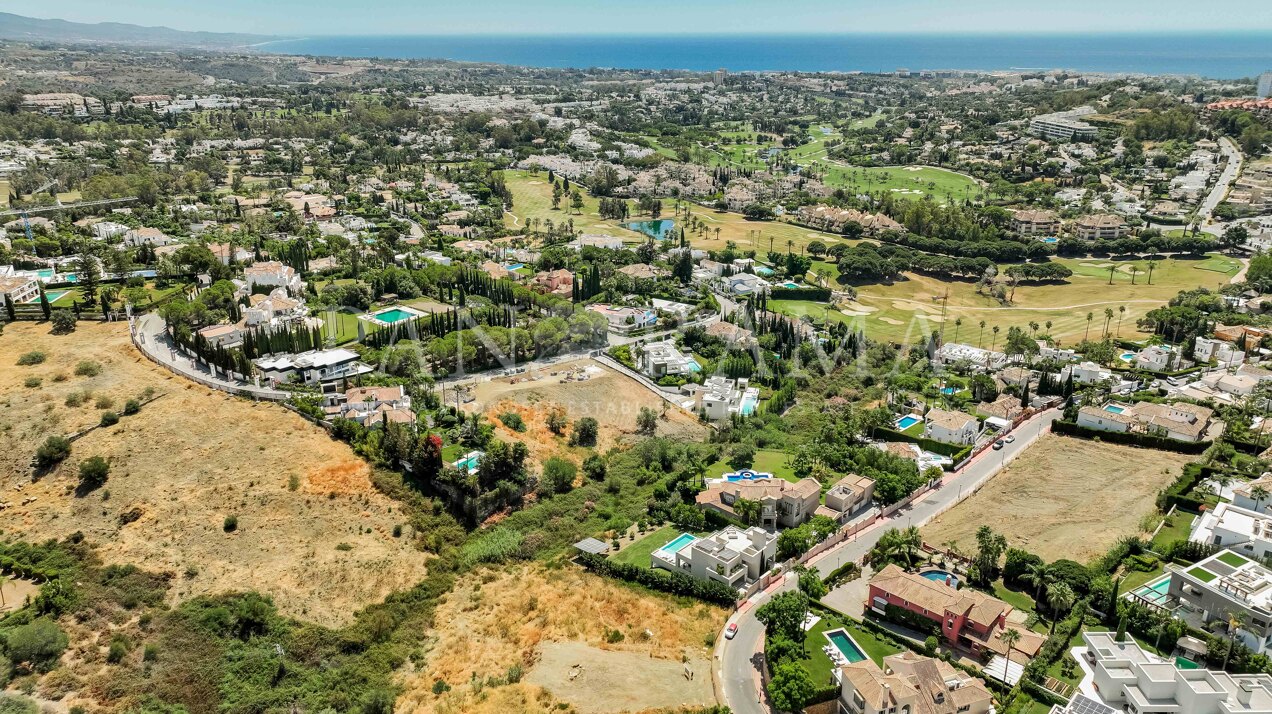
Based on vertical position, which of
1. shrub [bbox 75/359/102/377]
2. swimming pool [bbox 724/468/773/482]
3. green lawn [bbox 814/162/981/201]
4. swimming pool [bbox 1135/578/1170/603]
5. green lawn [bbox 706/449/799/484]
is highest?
green lawn [bbox 814/162/981/201]

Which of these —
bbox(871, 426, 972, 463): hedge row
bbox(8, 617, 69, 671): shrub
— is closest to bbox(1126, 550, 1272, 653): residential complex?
bbox(871, 426, 972, 463): hedge row

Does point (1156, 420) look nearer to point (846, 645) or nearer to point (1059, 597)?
point (1059, 597)

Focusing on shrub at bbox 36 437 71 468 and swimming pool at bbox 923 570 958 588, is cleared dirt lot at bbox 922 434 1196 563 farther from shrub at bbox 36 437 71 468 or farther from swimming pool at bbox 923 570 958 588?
shrub at bbox 36 437 71 468

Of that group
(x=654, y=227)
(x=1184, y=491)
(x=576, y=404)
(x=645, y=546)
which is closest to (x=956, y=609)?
(x=645, y=546)

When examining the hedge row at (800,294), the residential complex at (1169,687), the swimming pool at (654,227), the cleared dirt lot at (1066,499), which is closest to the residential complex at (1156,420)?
the cleared dirt lot at (1066,499)

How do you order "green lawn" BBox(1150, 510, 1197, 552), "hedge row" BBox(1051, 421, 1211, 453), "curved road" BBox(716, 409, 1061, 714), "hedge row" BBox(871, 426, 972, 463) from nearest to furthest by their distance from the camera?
"curved road" BBox(716, 409, 1061, 714) → "green lawn" BBox(1150, 510, 1197, 552) → "hedge row" BBox(1051, 421, 1211, 453) → "hedge row" BBox(871, 426, 972, 463)

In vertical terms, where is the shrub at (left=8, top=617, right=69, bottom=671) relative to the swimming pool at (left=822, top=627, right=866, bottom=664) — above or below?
below

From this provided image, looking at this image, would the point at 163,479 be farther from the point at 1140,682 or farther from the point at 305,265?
the point at 1140,682

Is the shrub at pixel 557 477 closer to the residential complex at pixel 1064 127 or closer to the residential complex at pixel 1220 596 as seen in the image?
the residential complex at pixel 1220 596
